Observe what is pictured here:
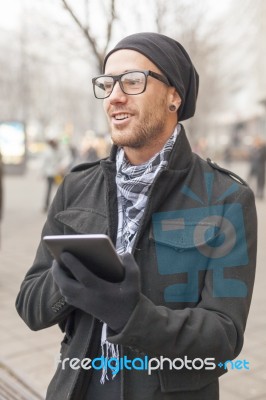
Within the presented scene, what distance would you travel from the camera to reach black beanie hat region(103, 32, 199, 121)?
6.02ft

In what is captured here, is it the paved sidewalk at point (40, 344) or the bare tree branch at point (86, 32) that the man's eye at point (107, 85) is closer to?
the paved sidewalk at point (40, 344)

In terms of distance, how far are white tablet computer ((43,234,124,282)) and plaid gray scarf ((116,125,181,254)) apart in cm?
28

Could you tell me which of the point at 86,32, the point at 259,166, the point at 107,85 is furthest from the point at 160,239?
the point at 259,166

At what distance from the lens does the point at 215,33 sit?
1588cm

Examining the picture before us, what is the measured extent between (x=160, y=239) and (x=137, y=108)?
1.36 feet

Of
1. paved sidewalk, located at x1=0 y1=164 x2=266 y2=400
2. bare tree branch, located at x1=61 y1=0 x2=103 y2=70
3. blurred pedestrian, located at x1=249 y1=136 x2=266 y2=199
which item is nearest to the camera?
paved sidewalk, located at x1=0 y1=164 x2=266 y2=400

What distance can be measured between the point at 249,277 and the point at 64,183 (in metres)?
0.73

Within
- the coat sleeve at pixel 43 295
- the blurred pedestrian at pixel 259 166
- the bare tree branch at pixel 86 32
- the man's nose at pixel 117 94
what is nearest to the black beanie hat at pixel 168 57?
the man's nose at pixel 117 94

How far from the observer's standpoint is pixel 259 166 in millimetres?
17484

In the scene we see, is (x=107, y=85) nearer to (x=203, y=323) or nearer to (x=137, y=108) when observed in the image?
(x=137, y=108)

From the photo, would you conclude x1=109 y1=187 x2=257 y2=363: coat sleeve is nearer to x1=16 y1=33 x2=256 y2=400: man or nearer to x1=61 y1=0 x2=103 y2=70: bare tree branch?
x1=16 y1=33 x2=256 y2=400: man

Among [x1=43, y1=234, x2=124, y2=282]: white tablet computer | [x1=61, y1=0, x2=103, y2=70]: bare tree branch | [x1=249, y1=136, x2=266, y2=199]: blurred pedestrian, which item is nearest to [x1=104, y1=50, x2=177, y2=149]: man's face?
[x1=43, y1=234, x2=124, y2=282]: white tablet computer

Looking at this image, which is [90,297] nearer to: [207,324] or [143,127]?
[207,324]

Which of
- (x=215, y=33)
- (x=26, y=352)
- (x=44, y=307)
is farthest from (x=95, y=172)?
(x=215, y=33)
